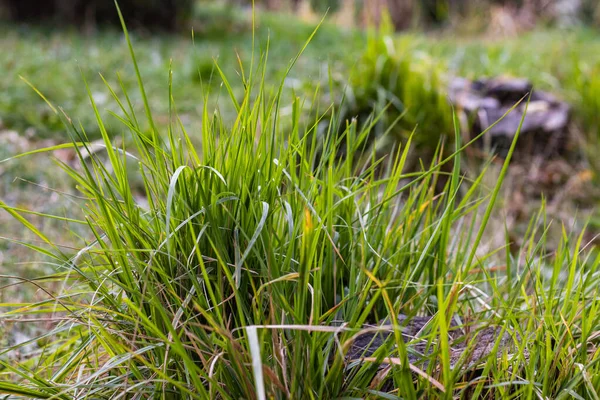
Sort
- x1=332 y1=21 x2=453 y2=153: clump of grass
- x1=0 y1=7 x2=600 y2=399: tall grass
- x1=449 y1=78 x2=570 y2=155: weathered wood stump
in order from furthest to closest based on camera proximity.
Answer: x1=449 y1=78 x2=570 y2=155: weathered wood stump → x1=332 y1=21 x2=453 y2=153: clump of grass → x1=0 y1=7 x2=600 y2=399: tall grass

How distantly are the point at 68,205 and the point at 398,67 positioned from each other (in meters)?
2.47

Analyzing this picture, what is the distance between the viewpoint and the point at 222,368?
4.03 ft

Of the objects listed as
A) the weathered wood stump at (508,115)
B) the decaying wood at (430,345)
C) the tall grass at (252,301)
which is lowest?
the weathered wood stump at (508,115)

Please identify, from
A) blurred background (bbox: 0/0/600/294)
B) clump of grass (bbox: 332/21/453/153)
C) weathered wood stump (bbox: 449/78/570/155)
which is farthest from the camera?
weathered wood stump (bbox: 449/78/570/155)

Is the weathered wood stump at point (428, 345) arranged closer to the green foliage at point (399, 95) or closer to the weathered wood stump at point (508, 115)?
the green foliage at point (399, 95)

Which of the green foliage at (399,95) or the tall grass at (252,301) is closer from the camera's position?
the tall grass at (252,301)

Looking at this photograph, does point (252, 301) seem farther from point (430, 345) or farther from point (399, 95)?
point (399, 95)

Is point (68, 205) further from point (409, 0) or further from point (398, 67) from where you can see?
point (409, 0)

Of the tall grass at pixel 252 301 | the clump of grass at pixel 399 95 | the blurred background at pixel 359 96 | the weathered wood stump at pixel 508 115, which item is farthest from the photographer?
the weathered wood stump at pixel 508 115

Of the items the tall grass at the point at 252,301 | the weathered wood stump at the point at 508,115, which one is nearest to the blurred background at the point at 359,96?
the weathered wood stump at the point at 508,115

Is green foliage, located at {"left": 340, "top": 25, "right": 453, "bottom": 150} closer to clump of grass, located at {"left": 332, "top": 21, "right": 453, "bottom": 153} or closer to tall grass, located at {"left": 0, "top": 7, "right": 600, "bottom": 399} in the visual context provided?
clump of grass, located at {"left": 332, "top": 21, "right": 453, "bottom": 153}

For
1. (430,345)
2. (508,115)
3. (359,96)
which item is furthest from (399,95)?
(430,345)

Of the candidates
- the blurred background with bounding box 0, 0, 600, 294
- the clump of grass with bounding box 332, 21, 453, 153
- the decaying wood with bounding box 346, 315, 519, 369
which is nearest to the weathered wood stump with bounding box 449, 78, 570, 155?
the blurred background with bounding box 0, 0, 600, 294

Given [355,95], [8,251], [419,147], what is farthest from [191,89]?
[8,251]
